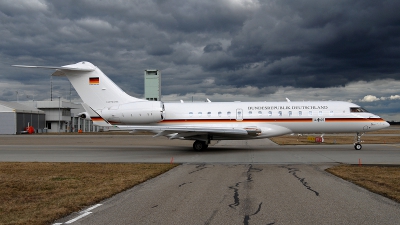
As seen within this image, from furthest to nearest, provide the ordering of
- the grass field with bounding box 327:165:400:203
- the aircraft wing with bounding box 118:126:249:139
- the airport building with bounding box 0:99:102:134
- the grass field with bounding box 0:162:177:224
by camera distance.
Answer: the airport building with bounding box 0:99:102:134 → the aircraft wing with bounding box 118:126:249:139 → the grass field with bounding box 327:165:400:203 → the grass field with bounding box 0:162:177:224

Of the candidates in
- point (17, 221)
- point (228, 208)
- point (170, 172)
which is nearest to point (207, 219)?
point (228, 208)

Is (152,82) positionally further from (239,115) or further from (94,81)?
(239,115)

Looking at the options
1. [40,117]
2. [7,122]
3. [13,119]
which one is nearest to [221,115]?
[13,119]

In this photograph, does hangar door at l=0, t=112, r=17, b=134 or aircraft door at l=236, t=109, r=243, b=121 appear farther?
hangar door at l=0, t=112, r=17, b=134

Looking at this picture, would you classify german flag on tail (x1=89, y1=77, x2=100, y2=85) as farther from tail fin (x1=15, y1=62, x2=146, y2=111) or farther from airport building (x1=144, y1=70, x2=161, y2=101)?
airport building (x1=144, y1=70, x2=161, y2=101)

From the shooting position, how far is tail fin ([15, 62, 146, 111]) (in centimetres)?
2550

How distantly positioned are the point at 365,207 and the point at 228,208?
116 inches

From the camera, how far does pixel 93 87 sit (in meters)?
25.6

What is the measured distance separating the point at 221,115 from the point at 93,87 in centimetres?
904

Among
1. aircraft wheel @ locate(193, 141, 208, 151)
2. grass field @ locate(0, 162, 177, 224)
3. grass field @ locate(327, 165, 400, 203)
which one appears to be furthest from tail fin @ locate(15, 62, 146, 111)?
grass field @ locate(327, 165, 400, 203)

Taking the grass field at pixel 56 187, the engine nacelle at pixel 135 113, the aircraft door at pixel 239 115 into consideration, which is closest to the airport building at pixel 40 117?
the engine nacelle at pixel 135 113

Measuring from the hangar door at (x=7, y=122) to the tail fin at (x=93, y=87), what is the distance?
4834 centimetres

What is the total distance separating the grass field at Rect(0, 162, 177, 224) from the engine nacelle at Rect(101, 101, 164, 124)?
823cm

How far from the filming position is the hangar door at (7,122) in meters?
67.1
